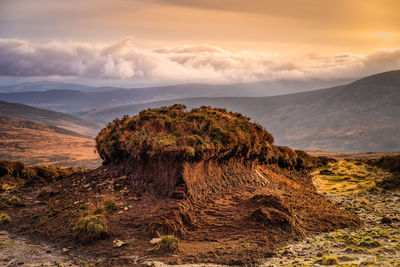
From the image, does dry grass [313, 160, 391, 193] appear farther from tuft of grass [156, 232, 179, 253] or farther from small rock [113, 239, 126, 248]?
small rock [113, 239, 126, 248]

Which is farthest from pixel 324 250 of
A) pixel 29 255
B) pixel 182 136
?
pixel 29 255

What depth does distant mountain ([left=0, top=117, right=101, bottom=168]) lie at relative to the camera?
266 feet

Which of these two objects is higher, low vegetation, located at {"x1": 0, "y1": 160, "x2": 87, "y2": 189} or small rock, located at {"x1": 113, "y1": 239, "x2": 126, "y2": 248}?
small rock, located at {"x1": 113, "y1": 239, "x2": 126, "y2": 248}

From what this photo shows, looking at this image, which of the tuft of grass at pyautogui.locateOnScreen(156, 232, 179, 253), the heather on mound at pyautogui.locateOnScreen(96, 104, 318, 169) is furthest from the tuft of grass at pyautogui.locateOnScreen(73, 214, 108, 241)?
the heather on mound at pyautogui.locateOnScreen(96, 104, 318, 169)

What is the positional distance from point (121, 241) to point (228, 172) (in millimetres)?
6453

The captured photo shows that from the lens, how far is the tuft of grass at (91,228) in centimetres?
1070

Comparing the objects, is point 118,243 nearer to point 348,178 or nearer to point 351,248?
point 351,248

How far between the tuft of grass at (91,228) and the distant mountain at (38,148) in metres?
67.5

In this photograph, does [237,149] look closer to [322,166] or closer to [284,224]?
[284,224]

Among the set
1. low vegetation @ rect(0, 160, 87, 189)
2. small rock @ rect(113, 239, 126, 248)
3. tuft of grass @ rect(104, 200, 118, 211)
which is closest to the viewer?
small rock @ rect(113, 239, 126, 248)

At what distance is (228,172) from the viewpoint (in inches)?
605

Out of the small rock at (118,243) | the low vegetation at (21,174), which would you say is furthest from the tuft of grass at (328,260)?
the low vegetation at (21,174)

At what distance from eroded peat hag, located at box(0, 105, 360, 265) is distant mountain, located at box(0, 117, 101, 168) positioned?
63.6m

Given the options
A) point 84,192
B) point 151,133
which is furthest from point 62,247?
point 151,133
